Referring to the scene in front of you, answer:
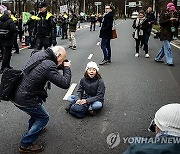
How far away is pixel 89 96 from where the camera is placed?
639 cm

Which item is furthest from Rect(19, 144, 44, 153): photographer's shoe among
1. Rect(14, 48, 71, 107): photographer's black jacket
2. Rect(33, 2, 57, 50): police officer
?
Rect(33, 2, 57, 50): police officer

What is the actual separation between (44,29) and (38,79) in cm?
645

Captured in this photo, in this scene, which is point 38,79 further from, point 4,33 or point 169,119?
point 4,33

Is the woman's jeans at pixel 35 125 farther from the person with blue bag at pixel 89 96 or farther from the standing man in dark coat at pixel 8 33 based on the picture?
the standing man in dark coat at pixel 8 33

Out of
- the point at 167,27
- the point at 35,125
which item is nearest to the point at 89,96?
the point at 35,125

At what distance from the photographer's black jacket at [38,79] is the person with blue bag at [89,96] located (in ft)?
5.58

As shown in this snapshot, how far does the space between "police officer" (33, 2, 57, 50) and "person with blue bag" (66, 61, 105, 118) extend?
4.42 meters

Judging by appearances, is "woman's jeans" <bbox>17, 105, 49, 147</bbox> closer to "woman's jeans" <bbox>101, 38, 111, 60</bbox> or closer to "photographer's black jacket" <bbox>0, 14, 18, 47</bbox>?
"photographer's black jacket" <bbox>0, 14, 18, 47</bbox>

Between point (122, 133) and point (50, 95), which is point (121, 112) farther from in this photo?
point (50, 95)

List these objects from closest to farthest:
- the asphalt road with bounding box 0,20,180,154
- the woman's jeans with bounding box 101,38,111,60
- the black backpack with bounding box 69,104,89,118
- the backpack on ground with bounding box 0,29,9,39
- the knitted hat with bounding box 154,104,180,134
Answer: the knitted hat with bounding box 154,104,180,134 < the asphalt road with bounding box 0,20,180,154 < the black backpack with bounding box 69,104,89,118 < the backpack on ground with bounding box 0,29,9,39 < the woman's jeans with bounding box 101,38,111,60

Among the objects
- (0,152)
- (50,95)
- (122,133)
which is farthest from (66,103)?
(0,152)

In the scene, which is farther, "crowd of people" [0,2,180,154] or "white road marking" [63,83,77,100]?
"white road marking" [63,83,77,100]

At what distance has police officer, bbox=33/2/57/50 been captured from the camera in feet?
34.2

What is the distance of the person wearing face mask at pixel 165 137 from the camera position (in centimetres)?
216
